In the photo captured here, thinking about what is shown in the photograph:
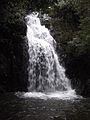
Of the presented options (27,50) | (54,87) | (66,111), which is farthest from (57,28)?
(66,111)

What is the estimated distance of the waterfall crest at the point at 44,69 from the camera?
19.0 m

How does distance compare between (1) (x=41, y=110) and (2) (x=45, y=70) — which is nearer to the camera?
(1) (x=41, y=110)

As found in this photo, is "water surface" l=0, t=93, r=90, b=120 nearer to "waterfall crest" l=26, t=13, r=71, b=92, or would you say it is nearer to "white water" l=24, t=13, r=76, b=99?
"white water" l=24, t=13, r=76, b=99

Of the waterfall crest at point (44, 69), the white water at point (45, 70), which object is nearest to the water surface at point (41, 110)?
the white water at point (45, 70)

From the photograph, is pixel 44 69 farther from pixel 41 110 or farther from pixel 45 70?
pixel 41 110

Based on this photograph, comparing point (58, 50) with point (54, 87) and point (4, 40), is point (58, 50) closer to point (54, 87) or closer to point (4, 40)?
point (54, 87)

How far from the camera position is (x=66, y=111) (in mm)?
11641

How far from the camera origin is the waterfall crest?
1897cm

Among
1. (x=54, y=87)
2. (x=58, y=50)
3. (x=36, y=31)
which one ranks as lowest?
(x=54, y=87)

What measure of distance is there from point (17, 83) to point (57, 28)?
6.88m

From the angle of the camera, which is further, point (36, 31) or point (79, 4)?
point (36, 31)

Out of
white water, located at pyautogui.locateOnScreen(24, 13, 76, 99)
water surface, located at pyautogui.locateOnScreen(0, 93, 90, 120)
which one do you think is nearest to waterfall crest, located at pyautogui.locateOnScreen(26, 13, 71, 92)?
white water, located at pyautogui.locateOnScreen(24, 13, 76, 99)

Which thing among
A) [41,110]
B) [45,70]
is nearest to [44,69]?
[45,70]

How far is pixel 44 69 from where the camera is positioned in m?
19.5
